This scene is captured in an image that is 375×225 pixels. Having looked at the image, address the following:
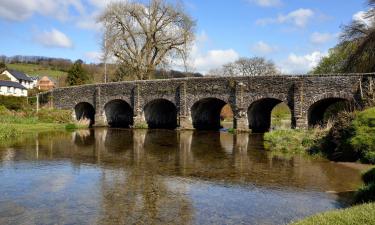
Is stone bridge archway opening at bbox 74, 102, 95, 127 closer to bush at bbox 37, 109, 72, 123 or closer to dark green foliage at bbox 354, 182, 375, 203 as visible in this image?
bush at bbox 37, 109, 72, 123

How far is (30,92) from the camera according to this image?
192ft

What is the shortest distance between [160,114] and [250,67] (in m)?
29.3

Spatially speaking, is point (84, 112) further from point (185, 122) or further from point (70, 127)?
point (185, 122)

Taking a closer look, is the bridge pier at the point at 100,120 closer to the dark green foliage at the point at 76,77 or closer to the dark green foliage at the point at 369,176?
the dark green foliage at the point at 76,77

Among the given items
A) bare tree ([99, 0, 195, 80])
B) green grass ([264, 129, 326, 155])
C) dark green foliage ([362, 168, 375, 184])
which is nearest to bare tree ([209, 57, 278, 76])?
bare tree ([99, 0, 195, 80])

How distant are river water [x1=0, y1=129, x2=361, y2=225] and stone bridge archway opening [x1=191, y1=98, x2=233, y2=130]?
1183 centimetres

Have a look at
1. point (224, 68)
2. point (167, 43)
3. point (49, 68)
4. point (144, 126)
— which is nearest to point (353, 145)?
point (144, 126)

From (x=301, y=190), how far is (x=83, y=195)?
5378 mm

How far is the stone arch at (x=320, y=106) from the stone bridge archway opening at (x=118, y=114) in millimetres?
15793

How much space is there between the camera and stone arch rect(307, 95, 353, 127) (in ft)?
74.2

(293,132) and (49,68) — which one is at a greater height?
(49,68)

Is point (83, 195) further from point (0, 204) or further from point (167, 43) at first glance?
point (167, 43)

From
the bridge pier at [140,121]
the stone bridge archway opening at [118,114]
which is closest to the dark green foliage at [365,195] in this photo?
the bridge pier at [140,121]

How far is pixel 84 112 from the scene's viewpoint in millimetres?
37875
